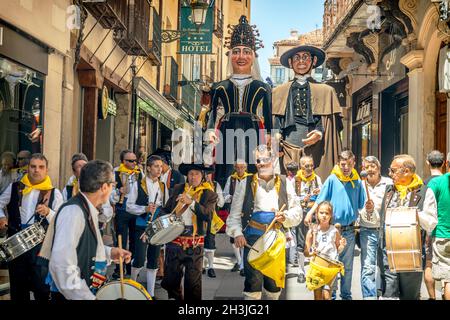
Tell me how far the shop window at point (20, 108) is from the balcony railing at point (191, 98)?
35.5 ft

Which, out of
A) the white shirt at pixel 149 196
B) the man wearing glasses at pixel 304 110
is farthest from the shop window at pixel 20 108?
the man wearing glasses at pixel 304 110

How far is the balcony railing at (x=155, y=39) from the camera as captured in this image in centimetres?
1303

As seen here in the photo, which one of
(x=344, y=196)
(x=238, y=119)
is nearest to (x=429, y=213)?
(x=344, y=196)

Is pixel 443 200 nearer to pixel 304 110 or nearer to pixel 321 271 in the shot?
pixel 321 271

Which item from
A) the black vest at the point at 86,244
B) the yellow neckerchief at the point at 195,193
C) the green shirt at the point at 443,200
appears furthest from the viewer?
the yellow neckerchief at the point at 195,193

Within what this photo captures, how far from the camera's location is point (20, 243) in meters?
4.24

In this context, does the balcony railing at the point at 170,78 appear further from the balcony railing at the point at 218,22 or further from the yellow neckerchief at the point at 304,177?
the yellow neckerchief at the point at 304,177

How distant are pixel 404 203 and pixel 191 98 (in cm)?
1467

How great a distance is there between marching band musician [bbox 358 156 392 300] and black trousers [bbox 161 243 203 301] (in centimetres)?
155

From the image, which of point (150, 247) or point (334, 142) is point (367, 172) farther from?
point (150, 247)

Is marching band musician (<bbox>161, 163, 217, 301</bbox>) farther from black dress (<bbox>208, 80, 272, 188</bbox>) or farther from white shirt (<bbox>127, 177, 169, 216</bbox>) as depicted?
white shirt (<bbox>127, 177, 169, 216</bbox>)

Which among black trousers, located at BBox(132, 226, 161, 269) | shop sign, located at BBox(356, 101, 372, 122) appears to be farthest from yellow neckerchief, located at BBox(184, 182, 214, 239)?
shop sign, located at BBox(356, 101, 372, 122)

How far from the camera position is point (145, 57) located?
43.9 feet
